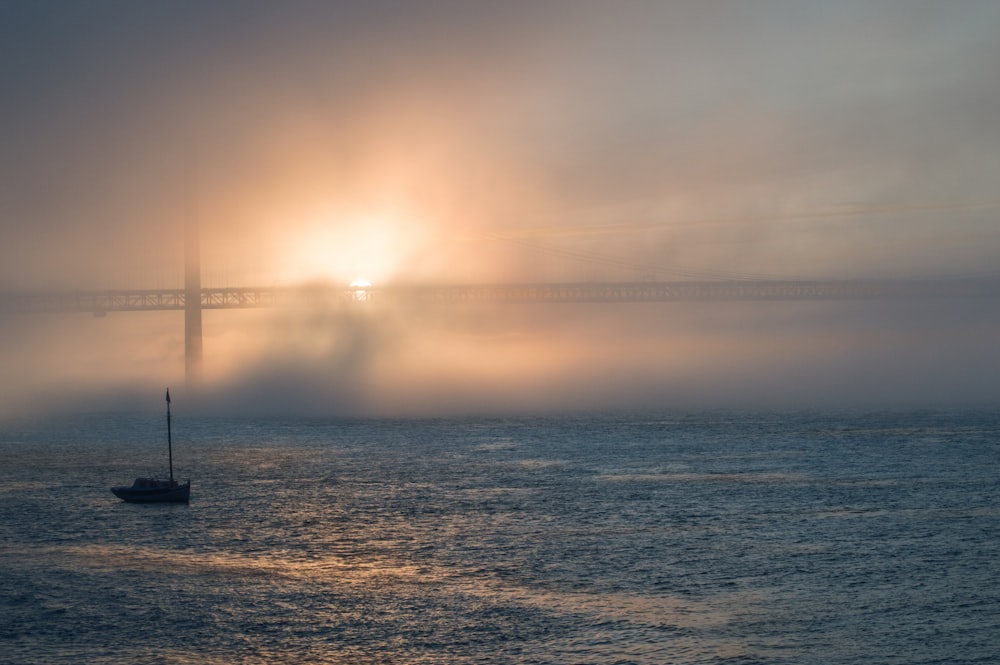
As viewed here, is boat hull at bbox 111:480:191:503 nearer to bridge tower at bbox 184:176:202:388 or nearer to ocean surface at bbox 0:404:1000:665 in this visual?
ocean surface at bbox 0:404:1000:665

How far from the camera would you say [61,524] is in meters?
55.0

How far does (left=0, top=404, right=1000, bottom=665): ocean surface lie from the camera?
3158 centimetres

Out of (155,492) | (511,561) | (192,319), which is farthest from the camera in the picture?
(192,319)

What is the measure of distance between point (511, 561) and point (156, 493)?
27521 mm

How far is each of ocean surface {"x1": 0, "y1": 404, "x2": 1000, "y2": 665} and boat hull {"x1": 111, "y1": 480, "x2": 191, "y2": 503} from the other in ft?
2.20

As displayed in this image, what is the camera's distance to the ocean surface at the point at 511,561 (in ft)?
104

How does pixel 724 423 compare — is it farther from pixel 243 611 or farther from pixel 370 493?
pixel 243 611

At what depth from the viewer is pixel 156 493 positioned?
61812 mm

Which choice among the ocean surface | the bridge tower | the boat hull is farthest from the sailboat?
the bridge tower

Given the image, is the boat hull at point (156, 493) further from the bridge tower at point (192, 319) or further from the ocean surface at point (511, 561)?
the bridge tower at point (192, 319)

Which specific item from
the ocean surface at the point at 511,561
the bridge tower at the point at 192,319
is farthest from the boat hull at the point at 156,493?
the bridge tower at the point at 192,319

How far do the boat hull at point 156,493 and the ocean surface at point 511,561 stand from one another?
2.20 feet

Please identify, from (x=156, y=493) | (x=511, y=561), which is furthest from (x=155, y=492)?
(x=511, y=561)

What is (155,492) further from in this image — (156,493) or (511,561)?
(511,561)
